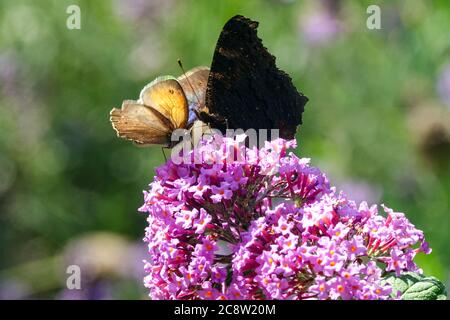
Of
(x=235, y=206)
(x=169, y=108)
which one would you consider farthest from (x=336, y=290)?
(x=169, y=108)

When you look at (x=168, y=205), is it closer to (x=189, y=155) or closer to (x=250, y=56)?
(x=189, y=155)

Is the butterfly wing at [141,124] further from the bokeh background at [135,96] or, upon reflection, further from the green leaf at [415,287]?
the bokeh background at [135,96]

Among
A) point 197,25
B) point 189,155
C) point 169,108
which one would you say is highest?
point 197,25
